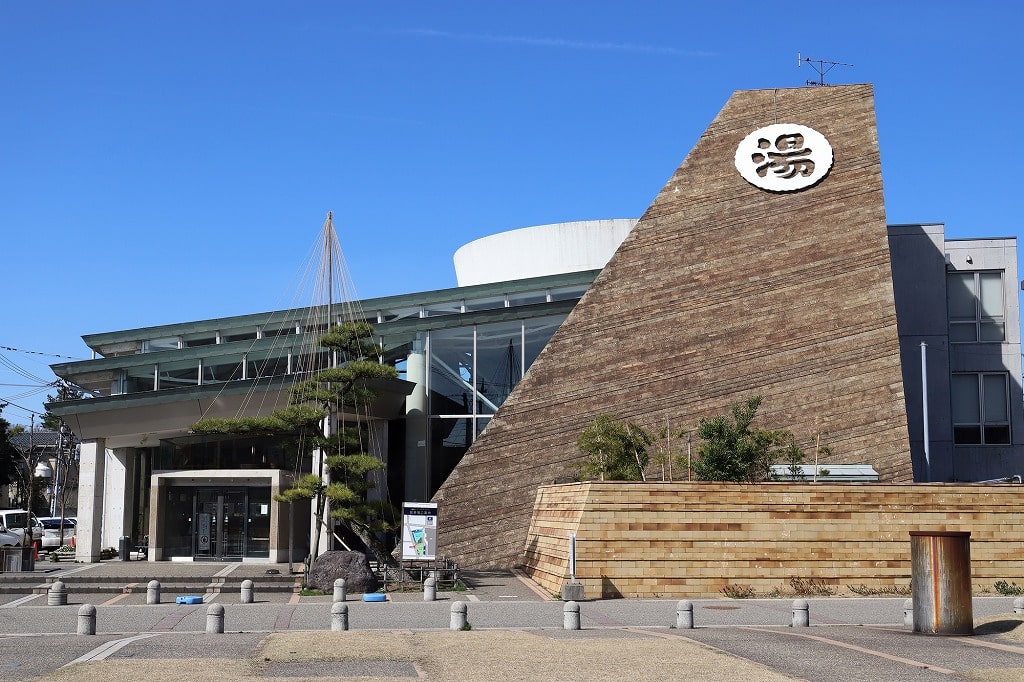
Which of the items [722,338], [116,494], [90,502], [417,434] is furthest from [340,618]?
[116,494]

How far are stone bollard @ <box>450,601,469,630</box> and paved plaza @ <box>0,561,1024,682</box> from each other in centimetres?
29

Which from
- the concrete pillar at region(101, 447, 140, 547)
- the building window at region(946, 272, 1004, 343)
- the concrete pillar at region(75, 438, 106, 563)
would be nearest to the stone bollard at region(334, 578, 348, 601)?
the concrete pillar at region(75, 438, 106, 563)

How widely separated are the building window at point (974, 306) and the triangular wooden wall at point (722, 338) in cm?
826

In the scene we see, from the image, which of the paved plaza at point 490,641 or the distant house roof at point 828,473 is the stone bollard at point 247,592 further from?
the distant house roof at point 828,473

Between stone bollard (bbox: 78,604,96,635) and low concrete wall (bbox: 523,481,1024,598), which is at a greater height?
low concrete wall (bbox: 523,481,1024,598)

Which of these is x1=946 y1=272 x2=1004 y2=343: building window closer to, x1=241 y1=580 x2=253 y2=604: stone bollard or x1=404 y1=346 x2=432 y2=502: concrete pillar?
x1=404 y1=346 x2=432 y2=502: concrete pillar

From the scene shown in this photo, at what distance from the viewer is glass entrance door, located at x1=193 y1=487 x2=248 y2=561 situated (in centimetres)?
3378

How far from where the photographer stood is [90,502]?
35562 millimetres

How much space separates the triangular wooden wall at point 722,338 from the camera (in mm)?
28500

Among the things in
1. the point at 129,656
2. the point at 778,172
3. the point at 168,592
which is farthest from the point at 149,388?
the point at 129,656

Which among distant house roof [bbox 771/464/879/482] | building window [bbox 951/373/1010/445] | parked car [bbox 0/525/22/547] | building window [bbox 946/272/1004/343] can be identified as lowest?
parked car [bbox 0/525/22/547]

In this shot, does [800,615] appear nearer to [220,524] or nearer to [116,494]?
[220,524]

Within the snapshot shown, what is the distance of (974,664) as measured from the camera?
1375 cm

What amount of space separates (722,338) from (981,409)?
456 inches
